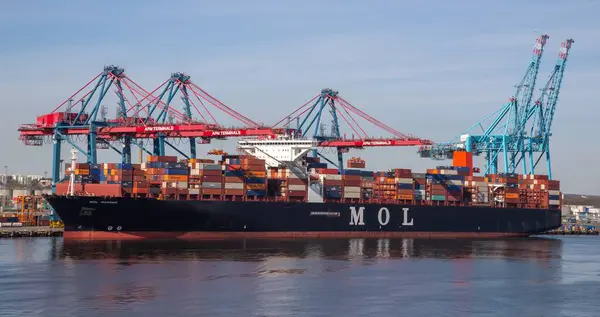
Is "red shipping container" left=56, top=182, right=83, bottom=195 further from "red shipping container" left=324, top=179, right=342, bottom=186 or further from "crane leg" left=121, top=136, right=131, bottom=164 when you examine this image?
"red shipping container" left=324, top=179, right=342, bottom=186

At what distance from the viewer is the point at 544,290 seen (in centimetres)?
4019

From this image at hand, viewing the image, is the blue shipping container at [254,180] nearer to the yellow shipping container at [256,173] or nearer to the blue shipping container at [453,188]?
the yellow shipping container at [256,173]

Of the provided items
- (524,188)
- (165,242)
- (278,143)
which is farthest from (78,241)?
(524,188)

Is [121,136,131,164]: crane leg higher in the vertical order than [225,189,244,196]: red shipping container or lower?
higher

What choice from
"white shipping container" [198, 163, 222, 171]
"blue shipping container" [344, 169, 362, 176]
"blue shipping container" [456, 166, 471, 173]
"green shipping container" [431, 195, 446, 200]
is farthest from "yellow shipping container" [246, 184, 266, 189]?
"blue shipping container" [456, 166, 471, 173]

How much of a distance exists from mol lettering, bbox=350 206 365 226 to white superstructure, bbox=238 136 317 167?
6942 mm

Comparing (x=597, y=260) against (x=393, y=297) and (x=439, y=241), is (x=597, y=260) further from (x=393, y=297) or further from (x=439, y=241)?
(x=393, y=297)

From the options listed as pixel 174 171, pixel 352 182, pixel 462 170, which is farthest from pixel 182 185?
pixel 462 170

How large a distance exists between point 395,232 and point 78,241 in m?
28.6

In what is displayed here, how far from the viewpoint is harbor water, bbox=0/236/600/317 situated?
33.7 m

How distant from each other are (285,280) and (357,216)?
104ft

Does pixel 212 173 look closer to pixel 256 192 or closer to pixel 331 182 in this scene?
pixel 256 192

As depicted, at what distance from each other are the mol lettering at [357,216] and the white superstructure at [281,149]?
6.94 metres

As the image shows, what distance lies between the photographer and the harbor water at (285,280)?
33.7 meters
